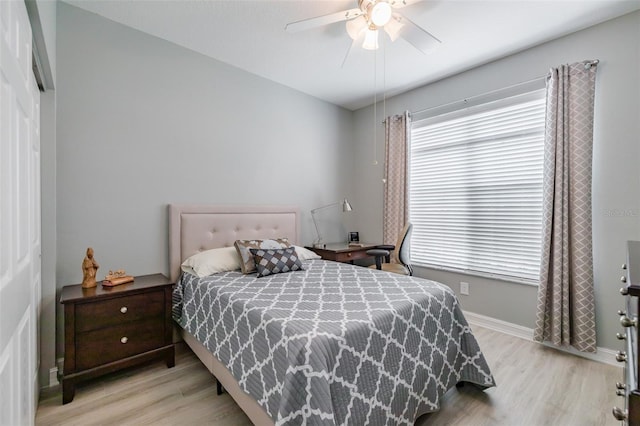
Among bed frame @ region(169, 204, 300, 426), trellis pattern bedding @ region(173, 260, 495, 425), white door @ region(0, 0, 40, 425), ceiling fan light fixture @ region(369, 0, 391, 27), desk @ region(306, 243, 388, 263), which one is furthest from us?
desk @ region(306, 243, 388, 263)

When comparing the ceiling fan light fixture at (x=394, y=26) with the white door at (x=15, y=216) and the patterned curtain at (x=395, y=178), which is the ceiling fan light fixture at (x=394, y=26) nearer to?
the patterned curtain at (x=395, y=178)

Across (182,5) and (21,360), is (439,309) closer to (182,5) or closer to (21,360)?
(21,360)

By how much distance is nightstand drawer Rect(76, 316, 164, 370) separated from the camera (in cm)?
184

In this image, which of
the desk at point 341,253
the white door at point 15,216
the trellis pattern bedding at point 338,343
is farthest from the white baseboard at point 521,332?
the white door at point 15,216

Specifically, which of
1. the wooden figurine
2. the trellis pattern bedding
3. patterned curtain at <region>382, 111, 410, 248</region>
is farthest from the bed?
patterned curtain at <region>382, 111, 410, 248</region>

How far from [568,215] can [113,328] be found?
361cm

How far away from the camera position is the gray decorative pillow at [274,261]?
7.72 ft

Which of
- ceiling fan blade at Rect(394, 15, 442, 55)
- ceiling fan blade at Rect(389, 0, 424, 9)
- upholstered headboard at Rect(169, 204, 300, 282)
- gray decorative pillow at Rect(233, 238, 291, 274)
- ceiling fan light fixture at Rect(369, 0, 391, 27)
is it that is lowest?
gray decorative pillow at Rect(233, 238, 291, 274)

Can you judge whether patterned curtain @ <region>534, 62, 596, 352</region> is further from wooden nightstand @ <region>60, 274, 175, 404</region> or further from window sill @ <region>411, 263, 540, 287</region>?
wooden nightstand @ <region>60, 274, 175, 404</region>

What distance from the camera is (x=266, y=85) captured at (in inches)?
128

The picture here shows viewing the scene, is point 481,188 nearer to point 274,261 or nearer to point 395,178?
point 395,178

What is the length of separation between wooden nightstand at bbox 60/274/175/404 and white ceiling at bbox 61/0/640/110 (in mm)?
2102

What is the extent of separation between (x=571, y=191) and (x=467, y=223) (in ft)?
3.12

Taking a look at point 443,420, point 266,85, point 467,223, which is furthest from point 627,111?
point 266,85
